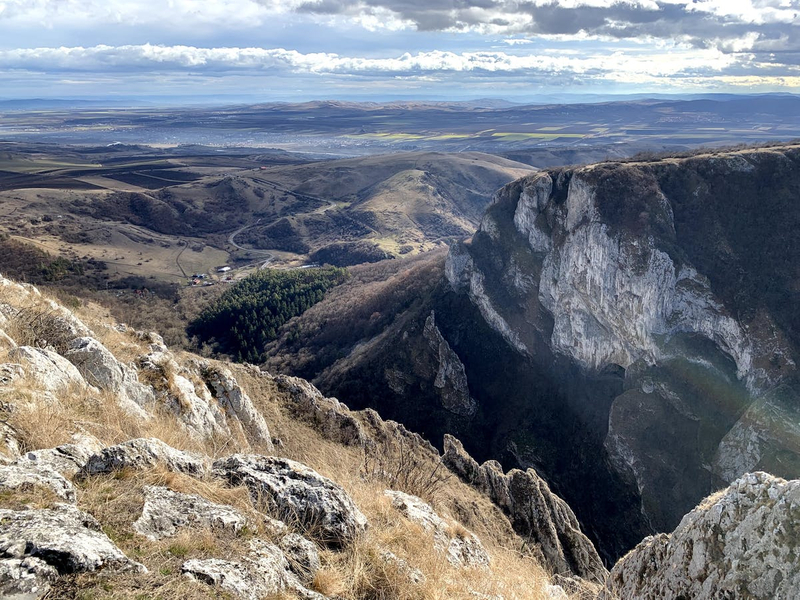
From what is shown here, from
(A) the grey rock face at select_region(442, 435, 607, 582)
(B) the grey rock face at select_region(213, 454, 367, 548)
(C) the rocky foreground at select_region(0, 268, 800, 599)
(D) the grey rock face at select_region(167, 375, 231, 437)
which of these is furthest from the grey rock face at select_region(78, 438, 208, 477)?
(A) the grey rock face at select_region(442, 435, 607, 582)

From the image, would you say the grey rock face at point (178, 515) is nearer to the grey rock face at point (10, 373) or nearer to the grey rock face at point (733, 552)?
the grey rock face at point (10, 373)

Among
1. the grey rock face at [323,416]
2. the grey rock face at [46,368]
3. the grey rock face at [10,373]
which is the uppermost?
the grey rock face at [10,373]

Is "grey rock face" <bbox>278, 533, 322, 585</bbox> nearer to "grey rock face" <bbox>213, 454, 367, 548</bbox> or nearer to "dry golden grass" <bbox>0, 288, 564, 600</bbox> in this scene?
"dry golden grass" <bbox>0, 288, 564, 600</bbox>

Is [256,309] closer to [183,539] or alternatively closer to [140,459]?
[140,459]

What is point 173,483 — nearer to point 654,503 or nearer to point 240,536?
point 240,536

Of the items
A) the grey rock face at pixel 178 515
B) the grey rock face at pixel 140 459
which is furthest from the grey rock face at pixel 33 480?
the grey rock face at pixel 178 515

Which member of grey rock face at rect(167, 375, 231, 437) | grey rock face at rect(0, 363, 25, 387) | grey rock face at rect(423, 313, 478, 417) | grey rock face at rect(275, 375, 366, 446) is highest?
grey rock face at rect(0, 363, 25, 387)

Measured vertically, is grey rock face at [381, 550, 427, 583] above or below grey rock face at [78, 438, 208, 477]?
below

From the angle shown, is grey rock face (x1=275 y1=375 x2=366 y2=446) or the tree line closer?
grey rock face (x1=275 y1=375 x2=366 y2=446)
